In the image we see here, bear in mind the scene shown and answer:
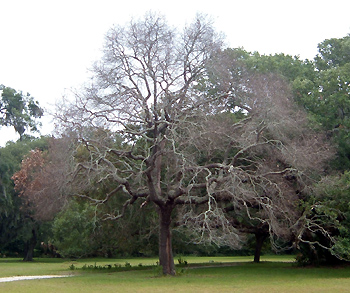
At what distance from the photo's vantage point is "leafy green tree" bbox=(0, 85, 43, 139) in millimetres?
44938

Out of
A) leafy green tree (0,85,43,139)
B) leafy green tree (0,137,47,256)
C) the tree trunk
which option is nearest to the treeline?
the tree trunk

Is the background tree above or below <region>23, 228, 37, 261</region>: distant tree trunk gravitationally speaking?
above

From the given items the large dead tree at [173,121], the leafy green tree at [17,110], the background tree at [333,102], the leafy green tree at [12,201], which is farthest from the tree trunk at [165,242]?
the leafy green tree at [17,110]

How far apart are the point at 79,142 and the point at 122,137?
95.3 inches

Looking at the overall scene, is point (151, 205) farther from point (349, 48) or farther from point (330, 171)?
point (349, 48)

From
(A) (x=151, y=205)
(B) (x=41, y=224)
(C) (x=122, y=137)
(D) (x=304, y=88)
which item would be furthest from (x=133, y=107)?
(B) (x=41, y=224)

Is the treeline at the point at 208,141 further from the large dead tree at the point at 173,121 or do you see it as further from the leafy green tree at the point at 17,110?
the leafy green tree at the point at 17,110

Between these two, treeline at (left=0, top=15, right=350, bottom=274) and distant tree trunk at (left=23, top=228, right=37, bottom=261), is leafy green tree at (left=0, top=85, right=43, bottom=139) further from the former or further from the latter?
treeline at (left=0, top=15, right=350, bottom=274)

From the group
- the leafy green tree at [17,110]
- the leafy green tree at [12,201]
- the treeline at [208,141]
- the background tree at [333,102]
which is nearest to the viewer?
the treeline at [208,141]

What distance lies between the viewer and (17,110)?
148 feet

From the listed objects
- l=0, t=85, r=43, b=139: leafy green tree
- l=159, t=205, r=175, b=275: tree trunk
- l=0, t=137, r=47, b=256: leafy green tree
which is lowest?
l=159, t=205, r=175, b=275: tree trunk

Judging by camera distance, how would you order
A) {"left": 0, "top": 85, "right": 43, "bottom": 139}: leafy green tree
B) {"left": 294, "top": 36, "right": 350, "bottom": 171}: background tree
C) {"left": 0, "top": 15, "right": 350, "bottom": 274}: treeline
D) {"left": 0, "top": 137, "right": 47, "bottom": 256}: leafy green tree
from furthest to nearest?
{"left": 0, "top": 85, "right": 43, "bottom": 139}: leafy green tree → {"left": 0, "top": 137, "right": 47, "bottom": 256}: leafy green tree → {"left": 294, "top": 36, "right": 350, "bottom": 171}: background tree → {"left": 0, "top": 15, "right": 350, "bottom": 274}: treeline

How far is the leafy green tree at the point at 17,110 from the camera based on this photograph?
147 ft

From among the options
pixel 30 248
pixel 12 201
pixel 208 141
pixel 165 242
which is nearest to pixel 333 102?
pixel 208 141
